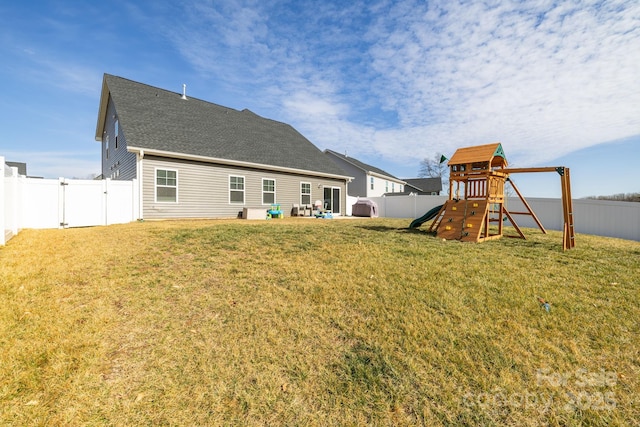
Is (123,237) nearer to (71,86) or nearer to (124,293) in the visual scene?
(124,293)

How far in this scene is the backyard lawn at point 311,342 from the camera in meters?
2.14

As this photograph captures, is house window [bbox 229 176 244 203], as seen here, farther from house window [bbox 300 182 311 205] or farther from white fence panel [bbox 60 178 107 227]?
white fence panel [bbox 60 178 107 227]

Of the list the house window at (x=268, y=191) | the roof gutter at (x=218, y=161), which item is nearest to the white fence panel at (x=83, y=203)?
the roof gutter at (x=218, y=161)

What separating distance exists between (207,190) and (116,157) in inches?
230

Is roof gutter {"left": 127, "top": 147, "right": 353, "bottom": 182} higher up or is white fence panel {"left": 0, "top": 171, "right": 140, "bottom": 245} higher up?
roof gutter {"left": 127, "top": 147, "right": 353, "bottom": 182}

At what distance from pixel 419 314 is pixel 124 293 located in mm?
3893

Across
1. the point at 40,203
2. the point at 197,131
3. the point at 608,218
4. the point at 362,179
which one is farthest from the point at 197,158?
the point at 362,179

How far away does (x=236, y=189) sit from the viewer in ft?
48.8

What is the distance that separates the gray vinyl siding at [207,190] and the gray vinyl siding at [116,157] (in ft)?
3.74

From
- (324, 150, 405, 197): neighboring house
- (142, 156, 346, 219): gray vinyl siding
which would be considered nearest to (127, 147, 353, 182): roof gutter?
(142, 156, 346, 219): gray vinyl siding

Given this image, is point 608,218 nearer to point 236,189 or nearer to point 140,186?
point 236,189

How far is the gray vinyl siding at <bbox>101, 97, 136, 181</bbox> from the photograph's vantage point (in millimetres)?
12523

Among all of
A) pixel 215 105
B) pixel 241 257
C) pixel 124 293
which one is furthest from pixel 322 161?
pixel 124 293

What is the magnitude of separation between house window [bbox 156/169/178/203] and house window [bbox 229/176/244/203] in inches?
109
